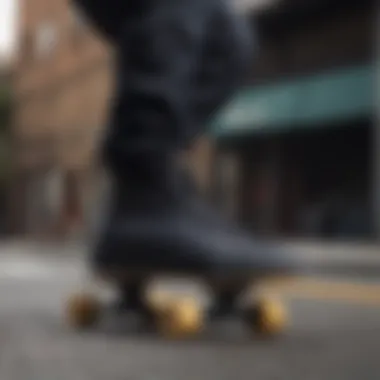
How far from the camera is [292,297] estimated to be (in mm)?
3859

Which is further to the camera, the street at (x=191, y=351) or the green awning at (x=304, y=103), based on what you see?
the green awning at (x=304, y=103)

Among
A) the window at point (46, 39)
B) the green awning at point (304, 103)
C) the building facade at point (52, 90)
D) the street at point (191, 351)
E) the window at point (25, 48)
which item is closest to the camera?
the street at point (191, 351)

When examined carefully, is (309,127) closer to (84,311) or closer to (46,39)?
(46,39)

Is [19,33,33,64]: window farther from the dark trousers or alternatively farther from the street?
the dark trousers

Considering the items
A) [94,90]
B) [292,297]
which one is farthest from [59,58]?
[292,297]

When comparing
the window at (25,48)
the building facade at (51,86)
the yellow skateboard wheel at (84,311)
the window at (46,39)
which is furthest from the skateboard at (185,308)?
the window at (25,48)

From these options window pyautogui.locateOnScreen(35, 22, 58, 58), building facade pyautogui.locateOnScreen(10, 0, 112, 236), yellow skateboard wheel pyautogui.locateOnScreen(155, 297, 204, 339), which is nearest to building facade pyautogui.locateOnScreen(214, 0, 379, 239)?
building facade pyautogui.locateOnScreen(10, 0, 112, 236)

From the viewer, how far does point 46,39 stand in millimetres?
17406

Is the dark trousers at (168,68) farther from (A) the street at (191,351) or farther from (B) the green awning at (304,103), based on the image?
(B) the green awning at (304,103)

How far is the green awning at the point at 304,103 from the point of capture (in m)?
14.1

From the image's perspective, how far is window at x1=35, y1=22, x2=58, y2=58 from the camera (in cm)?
1681

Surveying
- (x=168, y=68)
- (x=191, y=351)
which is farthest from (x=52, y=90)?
(x=191, y=351)

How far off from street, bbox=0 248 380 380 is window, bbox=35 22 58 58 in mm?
14017

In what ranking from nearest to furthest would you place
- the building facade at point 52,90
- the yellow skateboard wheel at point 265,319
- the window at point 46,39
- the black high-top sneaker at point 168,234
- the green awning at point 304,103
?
the black high-top sneaker at point 168,234 → the yellow skateboard wheel at point 265,319 → the green awning at point 304,103 → the building facade at point 52,90 → the window at point 46,39
